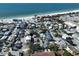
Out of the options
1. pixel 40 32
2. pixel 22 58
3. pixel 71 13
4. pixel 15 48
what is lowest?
pixel 22 58

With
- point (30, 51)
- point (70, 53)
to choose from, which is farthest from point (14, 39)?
point (70, 53)

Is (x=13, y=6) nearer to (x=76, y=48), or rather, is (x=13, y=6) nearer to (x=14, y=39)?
(x=14, y=39)

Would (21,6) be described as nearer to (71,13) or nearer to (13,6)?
(13,6)

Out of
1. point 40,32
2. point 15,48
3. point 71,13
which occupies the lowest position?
point 15,48

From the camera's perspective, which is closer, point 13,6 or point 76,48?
point 76,48

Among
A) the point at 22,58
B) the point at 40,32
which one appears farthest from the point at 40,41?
the point at 22,58

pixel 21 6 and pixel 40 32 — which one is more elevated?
pixel 21 6
